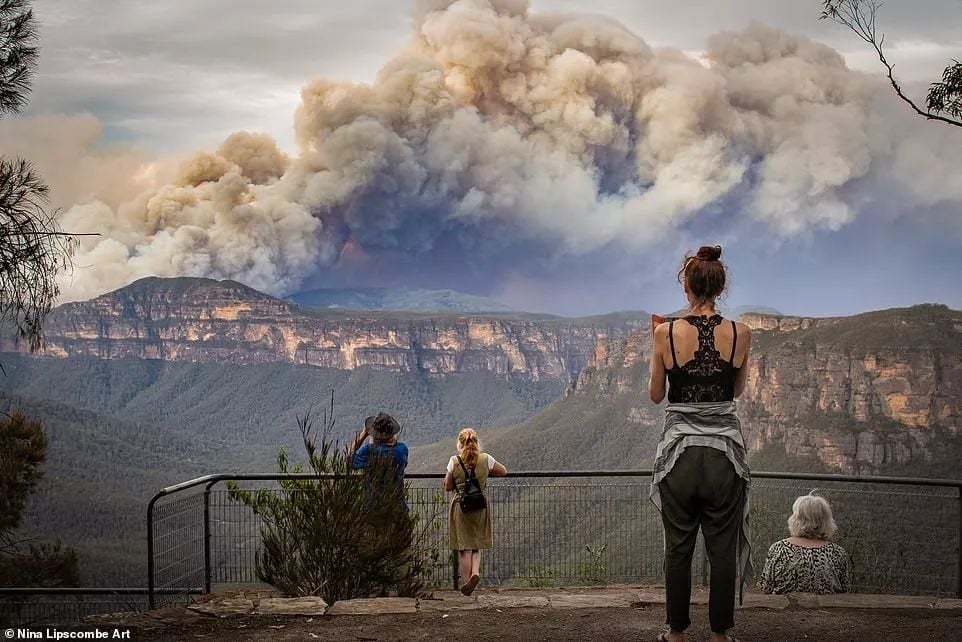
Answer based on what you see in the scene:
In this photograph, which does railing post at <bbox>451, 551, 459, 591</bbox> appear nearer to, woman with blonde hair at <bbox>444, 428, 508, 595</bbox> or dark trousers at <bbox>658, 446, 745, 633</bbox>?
woman with blonde hair at <bbox>444, 428, 508, 595</bbox>

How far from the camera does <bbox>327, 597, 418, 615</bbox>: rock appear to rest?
22.6 feet

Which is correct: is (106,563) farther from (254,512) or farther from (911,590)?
(911,590)

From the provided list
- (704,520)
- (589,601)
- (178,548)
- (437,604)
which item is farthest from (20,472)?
(704,520)

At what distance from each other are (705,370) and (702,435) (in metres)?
0.34

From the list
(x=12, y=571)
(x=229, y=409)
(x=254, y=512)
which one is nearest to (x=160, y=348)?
(x=229, y=409)

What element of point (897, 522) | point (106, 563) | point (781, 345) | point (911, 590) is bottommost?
point (106, 563)

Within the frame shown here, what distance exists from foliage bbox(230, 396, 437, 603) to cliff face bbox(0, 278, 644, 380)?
112 meters

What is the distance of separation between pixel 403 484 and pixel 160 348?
14155 cm

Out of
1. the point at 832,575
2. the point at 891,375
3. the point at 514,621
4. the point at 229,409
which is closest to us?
the point at 514,621

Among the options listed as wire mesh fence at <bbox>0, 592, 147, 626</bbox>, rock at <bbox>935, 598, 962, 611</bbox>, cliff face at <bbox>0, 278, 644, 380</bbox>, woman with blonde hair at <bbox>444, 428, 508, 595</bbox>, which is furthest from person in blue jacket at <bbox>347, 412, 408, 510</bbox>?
cliff face at <bbox>0, 278, 644, 380</bbox>

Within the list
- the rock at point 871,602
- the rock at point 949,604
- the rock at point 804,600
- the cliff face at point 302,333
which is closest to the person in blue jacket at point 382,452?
the rock at point 804,600

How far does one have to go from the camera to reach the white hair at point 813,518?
7117 millimetres

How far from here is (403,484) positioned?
805cm

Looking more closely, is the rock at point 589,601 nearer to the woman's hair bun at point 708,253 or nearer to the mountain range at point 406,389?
the woman's hair bun at point 708,253
